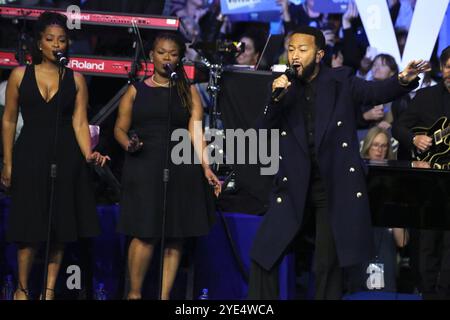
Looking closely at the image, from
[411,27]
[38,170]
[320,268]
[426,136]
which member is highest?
[411,27]

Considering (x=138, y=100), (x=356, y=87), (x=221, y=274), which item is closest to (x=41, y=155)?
(x=138, y=100)

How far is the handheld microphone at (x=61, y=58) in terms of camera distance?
6551 mm

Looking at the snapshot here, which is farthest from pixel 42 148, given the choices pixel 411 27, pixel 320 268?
pixel 411 27

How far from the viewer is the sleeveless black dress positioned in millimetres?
7145

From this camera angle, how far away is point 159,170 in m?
7.16

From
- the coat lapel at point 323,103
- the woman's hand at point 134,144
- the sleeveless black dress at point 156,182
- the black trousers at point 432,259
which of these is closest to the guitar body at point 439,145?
the black trousers at point 432,259

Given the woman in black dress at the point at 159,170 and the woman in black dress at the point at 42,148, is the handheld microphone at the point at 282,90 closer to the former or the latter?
the woman in black dress at the point at 159,170

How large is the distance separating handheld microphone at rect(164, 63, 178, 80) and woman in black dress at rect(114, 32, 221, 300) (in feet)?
0.38

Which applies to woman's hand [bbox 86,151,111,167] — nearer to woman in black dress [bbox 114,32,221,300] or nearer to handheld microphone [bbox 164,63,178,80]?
woman in black dress [bbox 114,32,221,300]

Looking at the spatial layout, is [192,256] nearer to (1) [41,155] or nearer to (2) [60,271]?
(2) [60,271]

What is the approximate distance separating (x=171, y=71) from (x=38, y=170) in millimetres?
1217

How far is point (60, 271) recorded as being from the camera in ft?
26.1

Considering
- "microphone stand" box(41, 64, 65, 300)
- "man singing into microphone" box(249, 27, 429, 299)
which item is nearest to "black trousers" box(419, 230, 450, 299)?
"man singing into microphone" box(249, 27, 429, 299)

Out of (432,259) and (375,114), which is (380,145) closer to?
(375,114)
